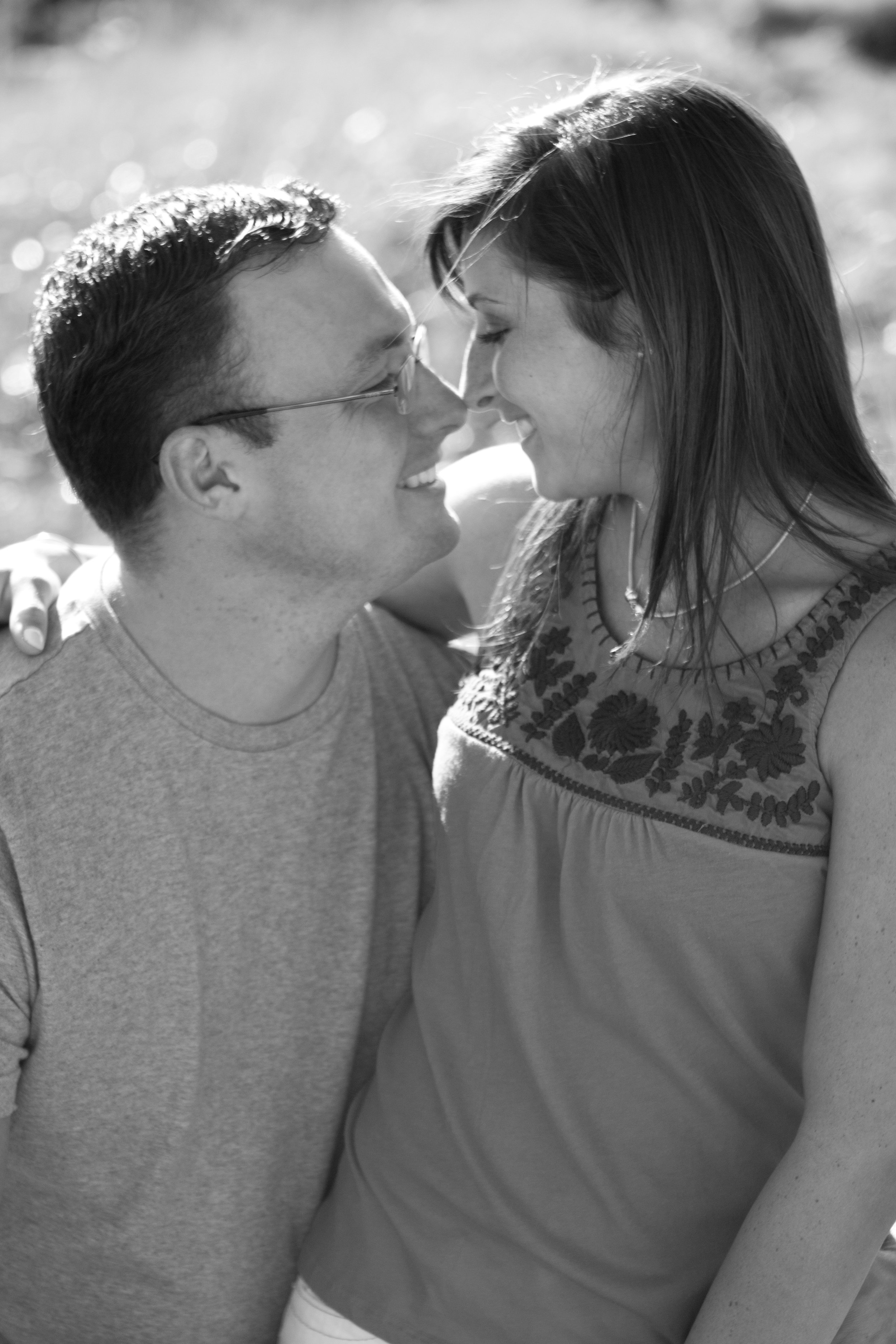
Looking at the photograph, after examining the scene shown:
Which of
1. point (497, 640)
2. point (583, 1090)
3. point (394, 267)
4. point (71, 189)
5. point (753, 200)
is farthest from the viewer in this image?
point (71, 189)

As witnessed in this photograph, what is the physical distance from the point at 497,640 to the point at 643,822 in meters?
0.48

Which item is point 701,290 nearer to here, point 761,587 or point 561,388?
point 561,388

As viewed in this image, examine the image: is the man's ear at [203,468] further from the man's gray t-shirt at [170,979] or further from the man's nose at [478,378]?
the man's nose at [478,378]

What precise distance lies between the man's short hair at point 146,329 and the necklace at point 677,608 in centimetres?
62

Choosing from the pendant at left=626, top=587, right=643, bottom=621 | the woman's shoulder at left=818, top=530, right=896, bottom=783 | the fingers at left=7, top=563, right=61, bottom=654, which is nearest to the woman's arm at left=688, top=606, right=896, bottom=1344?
the woman's shoulder at left=818, top=530, right=896, bottom=783

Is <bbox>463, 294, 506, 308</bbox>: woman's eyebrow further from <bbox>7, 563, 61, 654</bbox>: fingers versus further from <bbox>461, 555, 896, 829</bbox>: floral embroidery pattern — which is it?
<bbox>7, 563, 61, 654</bbox>: fingers

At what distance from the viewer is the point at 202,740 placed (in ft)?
7.86

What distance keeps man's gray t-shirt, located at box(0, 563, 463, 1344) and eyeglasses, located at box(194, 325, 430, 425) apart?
15.4 inches

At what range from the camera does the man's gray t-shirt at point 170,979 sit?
230cm

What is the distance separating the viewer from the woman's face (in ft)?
6.69

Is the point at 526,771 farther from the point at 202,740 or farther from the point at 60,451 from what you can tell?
the point at 60,451

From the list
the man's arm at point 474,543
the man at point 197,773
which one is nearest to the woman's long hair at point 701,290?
the man at point 197,773

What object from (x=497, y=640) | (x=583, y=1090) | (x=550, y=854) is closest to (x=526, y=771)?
(x=550, y=854)

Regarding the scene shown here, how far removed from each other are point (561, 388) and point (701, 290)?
24 centimetres
